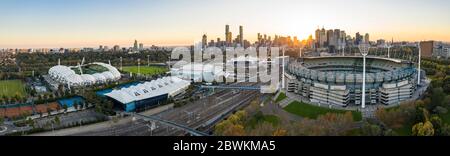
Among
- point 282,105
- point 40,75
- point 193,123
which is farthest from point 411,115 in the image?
point 40,75

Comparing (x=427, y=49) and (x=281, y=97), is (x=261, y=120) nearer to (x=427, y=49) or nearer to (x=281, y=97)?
(x=281, y=97)

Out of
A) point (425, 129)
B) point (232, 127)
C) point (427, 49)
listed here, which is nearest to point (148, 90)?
point (232, 127)

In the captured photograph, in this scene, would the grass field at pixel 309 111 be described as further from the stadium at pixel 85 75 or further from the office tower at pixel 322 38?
the office tower at pixel 322 38

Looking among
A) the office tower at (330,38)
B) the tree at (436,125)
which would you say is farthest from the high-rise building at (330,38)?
the tree at (436,125)

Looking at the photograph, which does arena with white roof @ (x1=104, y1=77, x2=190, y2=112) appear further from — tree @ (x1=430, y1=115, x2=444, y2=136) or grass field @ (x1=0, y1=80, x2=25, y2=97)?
tree @ (x1=430, y1=115, x2=444, y2=136)

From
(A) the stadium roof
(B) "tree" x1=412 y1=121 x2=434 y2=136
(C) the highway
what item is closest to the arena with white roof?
(A) the stadium roof
